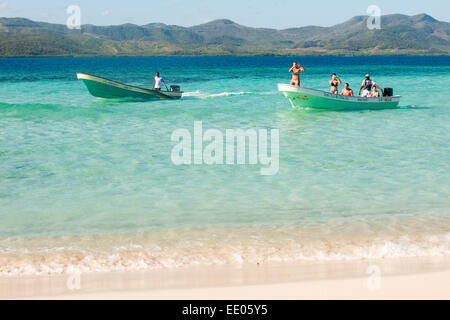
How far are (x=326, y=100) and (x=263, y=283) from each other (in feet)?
58.5

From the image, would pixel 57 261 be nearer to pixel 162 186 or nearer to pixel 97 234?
pixel 97 234

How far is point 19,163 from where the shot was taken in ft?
39.3

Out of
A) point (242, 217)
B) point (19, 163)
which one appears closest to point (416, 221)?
point (242, 217)

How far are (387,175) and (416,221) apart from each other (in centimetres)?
312

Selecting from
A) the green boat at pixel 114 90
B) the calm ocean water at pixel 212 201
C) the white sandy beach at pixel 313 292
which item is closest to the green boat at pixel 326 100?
the calm ocean water at pixel 212 201

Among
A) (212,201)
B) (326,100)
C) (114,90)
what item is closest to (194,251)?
(212,201)

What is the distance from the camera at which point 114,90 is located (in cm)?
2752

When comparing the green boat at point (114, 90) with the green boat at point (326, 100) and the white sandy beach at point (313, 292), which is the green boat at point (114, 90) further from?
the white sandy beach at point (313, 292)

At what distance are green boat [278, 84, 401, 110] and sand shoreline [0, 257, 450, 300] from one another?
1668 cm

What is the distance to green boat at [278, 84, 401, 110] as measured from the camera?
72.8 feet

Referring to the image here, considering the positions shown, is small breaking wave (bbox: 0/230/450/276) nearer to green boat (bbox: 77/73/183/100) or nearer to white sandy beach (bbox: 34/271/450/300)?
white sandy beach (bbox: 34/271/450/300)

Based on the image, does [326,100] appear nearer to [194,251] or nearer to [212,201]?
[212,201]
